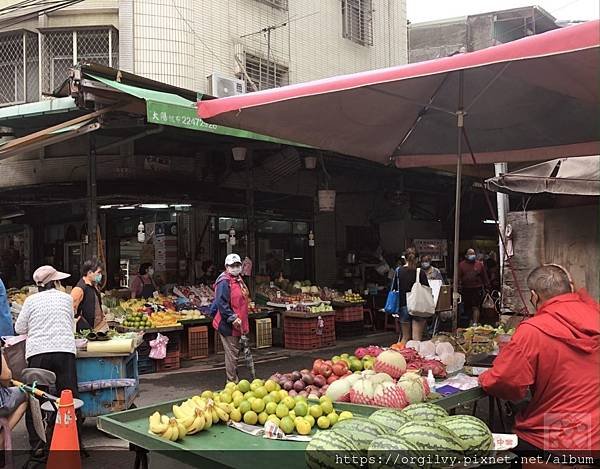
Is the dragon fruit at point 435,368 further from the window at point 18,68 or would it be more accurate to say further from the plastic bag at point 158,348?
the window at point 18,68

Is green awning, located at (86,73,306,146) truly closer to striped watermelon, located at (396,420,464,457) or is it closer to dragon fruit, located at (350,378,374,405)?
dragon fruit, located at (350,378,374,405)

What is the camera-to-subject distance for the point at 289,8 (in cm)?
1545

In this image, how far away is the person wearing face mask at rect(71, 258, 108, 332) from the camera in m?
6.96

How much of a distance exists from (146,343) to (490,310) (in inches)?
307

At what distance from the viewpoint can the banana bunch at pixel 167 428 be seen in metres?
3.17

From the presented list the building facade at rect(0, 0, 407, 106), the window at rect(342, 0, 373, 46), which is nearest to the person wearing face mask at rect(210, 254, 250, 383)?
the building facade at rect(0, 0, 407, 106)

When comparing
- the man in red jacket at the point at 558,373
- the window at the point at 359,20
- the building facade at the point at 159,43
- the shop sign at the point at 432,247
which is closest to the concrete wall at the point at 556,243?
the man in red jacket at the point at 558,373

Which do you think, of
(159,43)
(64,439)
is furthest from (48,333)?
(159,43)

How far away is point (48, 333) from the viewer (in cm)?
556

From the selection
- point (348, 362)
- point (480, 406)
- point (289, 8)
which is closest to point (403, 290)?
point (480, 406)

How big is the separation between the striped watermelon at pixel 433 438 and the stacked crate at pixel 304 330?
29.3 feet

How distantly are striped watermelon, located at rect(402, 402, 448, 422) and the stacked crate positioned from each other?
334 inches

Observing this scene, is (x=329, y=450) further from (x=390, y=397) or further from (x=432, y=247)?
(x=432, y=247)

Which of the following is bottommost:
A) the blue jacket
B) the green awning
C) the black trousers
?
the black trousers
